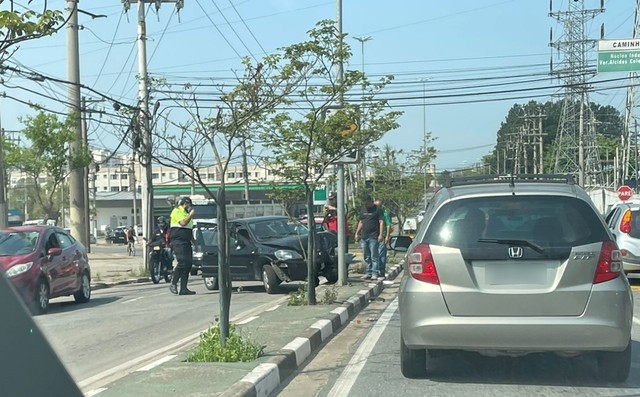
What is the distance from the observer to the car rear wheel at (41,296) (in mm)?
12750

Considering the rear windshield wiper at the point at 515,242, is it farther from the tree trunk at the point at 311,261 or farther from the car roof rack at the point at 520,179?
the tree trunk at the point at 311,261

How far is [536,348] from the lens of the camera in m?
6.21

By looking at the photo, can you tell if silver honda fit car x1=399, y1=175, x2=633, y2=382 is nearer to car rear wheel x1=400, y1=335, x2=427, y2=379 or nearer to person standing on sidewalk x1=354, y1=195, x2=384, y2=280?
car rear wheel x1=400, y1=335, x2=427, y2=379

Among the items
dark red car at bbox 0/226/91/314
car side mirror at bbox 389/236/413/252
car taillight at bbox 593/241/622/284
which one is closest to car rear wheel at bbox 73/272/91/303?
dark red car at bbox 0/226/91/314

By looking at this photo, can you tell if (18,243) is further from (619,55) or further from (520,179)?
(619,55)

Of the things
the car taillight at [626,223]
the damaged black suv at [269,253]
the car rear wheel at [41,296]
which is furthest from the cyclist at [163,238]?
the car taillight at [626,223]

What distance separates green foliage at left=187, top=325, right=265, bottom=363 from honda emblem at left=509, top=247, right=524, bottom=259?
8.69 ft

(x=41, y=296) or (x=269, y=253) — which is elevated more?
(x=269, y=253)

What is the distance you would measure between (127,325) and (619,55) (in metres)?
19.9

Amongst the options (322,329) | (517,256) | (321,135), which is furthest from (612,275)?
(321,135)

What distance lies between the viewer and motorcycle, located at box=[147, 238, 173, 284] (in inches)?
784

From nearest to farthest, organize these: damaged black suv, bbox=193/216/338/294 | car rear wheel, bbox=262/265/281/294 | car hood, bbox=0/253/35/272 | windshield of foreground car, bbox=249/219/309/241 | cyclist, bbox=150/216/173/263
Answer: car hood, bbox=0/253/35/272
damaged black suv, bbox=193/216/338/294
car rear wheel, bbox=262/265/281/294
windshield of foreground car, bbox=249/219/309/241
cyclist, bbox=150/216/173/263

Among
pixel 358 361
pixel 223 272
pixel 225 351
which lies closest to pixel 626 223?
pixel 358 361

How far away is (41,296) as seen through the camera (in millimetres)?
12891
